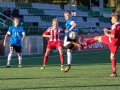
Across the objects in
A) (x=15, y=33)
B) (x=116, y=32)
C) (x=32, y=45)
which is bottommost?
(x=32, y=45)

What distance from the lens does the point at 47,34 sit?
17891 millimetres

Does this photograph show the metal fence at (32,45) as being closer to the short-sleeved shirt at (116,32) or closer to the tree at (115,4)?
the short-sleeved shirt at (116,32)

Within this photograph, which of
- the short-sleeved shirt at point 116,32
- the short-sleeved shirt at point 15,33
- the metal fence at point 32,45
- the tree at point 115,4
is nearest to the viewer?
the short-sleeved shirt at point 116,32

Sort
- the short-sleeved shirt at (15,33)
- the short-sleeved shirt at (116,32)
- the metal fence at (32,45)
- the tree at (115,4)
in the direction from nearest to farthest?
1. the short-sleeved shirt at (116,32)
2. the short-sleeved shirt at (15,33)
3. the metal fence at (32,45)
4. the tree at (115,4)

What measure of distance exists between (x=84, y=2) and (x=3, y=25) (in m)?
27.2

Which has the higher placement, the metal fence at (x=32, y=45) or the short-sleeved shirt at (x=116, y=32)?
Result: the short-sleeved shirt at (x=116, y=32)

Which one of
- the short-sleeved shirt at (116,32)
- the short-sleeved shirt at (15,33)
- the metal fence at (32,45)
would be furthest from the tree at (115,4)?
→ the short-sleeved shirt at (116,32)

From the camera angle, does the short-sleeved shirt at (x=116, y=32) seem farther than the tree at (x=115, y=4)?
No

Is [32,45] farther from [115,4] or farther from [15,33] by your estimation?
[115,4]

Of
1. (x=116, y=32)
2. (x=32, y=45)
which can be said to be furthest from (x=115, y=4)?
(x=116, y=32)

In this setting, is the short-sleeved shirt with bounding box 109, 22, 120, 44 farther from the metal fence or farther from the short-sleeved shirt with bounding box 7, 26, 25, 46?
the metal fence

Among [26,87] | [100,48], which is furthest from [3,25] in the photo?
[26,87]

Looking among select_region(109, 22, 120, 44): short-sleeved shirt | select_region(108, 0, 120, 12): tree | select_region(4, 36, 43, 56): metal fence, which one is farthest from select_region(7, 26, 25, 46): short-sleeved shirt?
select_region(108, 0, 120, 12): tree

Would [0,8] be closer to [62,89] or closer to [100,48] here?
[100,48]
